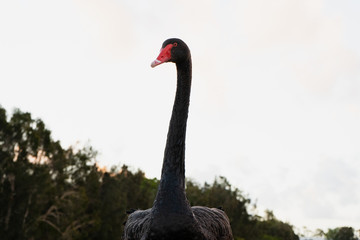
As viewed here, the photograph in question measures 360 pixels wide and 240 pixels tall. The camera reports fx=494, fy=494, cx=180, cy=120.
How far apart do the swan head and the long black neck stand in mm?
154

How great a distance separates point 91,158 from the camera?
2253 inches

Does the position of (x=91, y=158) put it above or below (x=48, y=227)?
above

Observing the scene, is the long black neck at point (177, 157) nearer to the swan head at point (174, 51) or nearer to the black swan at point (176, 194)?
the black swan at point (176, 194)

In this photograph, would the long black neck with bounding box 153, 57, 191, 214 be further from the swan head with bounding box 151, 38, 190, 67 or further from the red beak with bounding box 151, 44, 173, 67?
the red beak with bounding box 151, 44, 173, 67

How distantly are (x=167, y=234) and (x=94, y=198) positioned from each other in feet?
179

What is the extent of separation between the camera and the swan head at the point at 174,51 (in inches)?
267

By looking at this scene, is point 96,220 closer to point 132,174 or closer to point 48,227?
point 48,227

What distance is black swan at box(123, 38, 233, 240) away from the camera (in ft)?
21.0

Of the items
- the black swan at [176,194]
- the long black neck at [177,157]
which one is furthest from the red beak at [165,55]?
the long black neck at [177,157]

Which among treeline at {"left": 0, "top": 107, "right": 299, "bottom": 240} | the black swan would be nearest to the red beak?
the black swan

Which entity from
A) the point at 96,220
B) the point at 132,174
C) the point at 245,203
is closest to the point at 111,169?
the point at 132,174

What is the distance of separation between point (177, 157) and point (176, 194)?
21.0 inches

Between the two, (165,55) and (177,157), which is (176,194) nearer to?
(177,157)

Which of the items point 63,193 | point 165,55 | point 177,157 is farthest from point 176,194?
point 63,193
